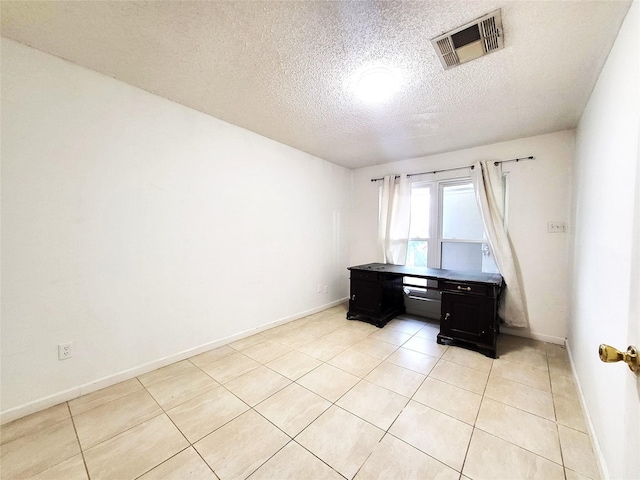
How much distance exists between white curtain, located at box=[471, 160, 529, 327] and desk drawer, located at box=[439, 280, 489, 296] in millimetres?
620

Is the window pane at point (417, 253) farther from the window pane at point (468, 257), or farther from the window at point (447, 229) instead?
the window pane at point (468, 257)

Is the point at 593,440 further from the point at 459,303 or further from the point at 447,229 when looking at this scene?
the point at 447,229

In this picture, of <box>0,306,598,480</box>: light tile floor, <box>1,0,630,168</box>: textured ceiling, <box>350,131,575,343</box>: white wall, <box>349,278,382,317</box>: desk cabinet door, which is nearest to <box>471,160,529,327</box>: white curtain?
<box>350,131,575,343</box>: white wall

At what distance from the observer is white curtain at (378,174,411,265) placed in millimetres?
3689

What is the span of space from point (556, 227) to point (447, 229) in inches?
43.7

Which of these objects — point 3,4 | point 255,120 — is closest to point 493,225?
point 255,120

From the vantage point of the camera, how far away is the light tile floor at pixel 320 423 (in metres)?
1.25

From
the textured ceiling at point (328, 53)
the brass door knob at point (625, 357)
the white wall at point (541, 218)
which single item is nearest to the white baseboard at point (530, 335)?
the white wall at point (541, 218)

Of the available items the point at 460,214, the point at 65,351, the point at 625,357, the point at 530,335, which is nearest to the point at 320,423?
the point at 625,357

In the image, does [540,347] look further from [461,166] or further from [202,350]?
[202,350]

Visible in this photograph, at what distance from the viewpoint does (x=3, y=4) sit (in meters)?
1.28

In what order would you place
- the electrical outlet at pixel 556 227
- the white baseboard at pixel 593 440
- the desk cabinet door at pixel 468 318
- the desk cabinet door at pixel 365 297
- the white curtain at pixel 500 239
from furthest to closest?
the desk cabinet door at pixel 365 297 → the white curtain at pixel 500 239 → the electrical outlet at pixel 556 227 → the desk cabinet door at pixel 468 318 → the white baseboard at pixel 593 440

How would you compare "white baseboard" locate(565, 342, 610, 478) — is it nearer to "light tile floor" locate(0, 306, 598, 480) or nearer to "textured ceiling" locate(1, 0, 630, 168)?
"light tile floor" locate(0, 306, 598, 480)

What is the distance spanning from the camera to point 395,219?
3734 millimetres
